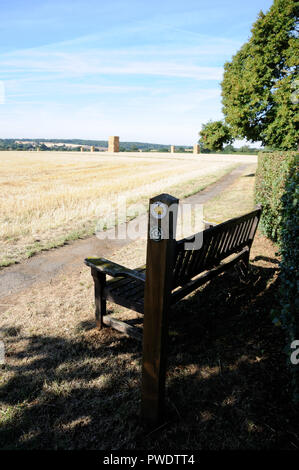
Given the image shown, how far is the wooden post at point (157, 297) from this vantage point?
1849 millimetres

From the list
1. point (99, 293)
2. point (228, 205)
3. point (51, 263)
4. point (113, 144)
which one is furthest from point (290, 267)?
point (113, 144)

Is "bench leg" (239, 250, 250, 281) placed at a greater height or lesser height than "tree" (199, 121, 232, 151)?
lesser

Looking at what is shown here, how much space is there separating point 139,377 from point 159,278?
1.42 meters

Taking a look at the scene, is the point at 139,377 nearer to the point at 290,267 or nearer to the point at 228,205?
the point at 290,267

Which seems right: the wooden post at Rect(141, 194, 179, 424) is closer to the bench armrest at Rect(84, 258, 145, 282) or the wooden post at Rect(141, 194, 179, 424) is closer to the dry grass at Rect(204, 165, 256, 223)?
the bench armrest at Rect(84, 258, 145, 282)

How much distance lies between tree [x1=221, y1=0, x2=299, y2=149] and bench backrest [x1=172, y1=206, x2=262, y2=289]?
14326mm

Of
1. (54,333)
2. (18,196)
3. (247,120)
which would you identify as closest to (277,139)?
(247,120)

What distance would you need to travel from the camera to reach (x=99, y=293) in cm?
345

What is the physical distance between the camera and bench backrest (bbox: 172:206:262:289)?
9.25ft

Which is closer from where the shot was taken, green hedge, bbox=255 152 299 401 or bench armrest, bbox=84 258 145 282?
green hedge, bbox=255 152 299 401

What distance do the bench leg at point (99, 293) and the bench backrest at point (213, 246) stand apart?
949mm

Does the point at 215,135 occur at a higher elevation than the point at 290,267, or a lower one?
higher

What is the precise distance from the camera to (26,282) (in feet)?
16.8

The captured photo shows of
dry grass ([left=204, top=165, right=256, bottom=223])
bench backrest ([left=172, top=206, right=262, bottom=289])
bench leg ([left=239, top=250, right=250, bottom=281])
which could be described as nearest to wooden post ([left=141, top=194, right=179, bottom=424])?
bench backrest ([left=172, top=206, right=262, bottom=289])
